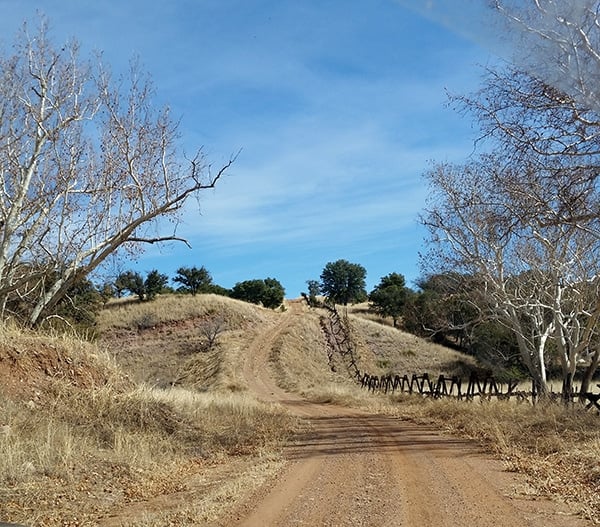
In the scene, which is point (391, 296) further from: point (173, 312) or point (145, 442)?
point (145, 442)

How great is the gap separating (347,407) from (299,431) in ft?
37.5

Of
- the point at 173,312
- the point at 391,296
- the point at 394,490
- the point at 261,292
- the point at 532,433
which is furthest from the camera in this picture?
the point at 261,292

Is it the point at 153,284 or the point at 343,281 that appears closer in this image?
the point at 153,284

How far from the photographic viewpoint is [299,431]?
1764cm

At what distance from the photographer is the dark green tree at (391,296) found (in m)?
78.5

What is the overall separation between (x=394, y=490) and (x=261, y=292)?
83878mm

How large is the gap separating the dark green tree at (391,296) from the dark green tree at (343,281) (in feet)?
34.5

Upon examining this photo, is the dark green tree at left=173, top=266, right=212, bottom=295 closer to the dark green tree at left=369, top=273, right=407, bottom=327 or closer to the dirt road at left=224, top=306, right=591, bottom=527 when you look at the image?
the dark green tree at left=369, top=273, right=407, bottom=327

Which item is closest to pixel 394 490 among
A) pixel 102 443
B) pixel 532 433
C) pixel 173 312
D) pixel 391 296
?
pixel 102 443

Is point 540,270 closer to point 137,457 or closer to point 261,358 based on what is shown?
point 137,457

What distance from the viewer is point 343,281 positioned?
98438mm

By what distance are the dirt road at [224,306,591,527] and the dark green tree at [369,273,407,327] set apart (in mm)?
63560

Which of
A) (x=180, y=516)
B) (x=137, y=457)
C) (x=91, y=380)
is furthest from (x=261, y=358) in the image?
(x=180, y=516)

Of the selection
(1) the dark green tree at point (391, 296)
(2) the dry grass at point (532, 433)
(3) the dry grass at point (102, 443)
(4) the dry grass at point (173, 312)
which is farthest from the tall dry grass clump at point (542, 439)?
(1) the dark green tree at point (391, 296)
